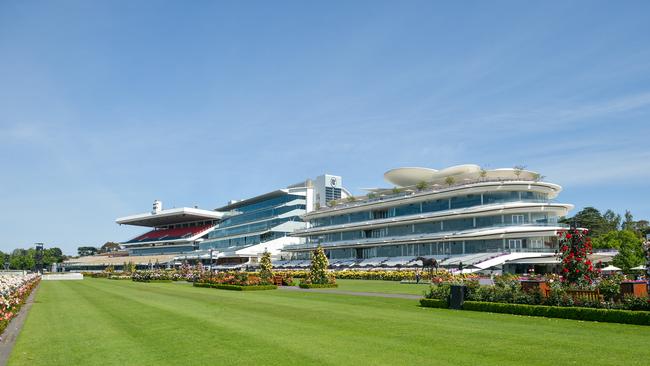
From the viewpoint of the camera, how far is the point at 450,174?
87.8m

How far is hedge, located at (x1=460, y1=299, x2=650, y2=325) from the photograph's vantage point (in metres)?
17.0

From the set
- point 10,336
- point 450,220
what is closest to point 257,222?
point 450,220

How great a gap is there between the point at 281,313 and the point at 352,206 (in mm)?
74044

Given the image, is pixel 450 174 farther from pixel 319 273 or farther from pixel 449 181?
pixel 319 273

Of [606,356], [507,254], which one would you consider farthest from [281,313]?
[507,254]

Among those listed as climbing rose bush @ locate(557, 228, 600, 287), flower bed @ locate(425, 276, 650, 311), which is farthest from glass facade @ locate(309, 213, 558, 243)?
climbing rose bush @ locate(557, 228, 600, 287)

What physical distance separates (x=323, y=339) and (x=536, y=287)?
1125 cm

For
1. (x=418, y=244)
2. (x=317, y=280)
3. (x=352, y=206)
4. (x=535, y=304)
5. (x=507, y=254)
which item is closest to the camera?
(x=535, y=304)

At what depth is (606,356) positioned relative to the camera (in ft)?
38.8

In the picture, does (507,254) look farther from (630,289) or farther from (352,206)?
(630,289)

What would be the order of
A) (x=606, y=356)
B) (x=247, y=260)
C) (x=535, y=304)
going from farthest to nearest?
(x=247, y=260) → (x=535, y=304) → (x=606, y=356)

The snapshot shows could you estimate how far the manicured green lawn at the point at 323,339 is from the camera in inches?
474

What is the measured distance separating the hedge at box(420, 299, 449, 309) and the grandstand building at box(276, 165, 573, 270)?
112 ft

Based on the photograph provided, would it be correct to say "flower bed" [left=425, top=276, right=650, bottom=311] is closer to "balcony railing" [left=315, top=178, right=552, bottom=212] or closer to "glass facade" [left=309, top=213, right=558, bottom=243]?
"glass facade" [left=309, top=213, right=558, bottom=243]
